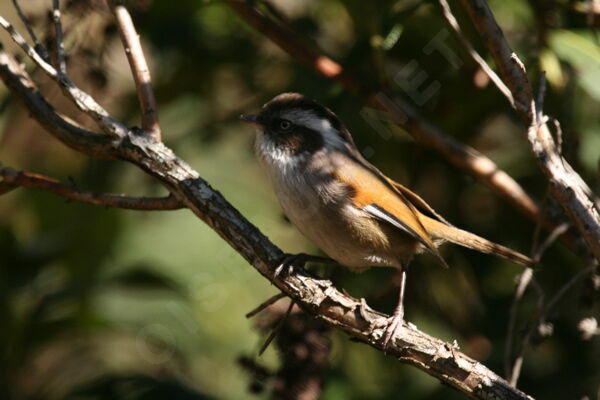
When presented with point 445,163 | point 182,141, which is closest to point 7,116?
point 182,141

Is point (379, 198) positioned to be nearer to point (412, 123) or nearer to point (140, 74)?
point (412, 123)

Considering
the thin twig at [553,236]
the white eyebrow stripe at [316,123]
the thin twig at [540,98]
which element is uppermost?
the thin twig at [540,98]

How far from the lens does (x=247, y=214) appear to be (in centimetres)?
518

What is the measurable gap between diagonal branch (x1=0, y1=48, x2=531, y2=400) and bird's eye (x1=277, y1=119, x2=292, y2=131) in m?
1.01

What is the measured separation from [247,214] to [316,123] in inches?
61.5

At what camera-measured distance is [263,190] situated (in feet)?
19.4

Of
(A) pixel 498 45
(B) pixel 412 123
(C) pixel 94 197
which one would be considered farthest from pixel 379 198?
(C) pixel 94 197

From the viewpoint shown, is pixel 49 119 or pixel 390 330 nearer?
pixel 390 330

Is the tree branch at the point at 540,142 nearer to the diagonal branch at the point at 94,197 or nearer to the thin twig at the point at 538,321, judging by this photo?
the thin twig at the point at 538,321

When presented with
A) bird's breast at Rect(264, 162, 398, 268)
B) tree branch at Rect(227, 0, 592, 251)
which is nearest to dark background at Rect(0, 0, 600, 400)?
tree branch at Rect(227, 0, 592, 251)

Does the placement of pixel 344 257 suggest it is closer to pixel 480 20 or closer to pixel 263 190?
pixel 480 20

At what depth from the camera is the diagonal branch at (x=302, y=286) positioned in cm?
268

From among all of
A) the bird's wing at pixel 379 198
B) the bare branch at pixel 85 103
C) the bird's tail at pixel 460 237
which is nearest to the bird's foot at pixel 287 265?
the bird's wing at pixel 379 198

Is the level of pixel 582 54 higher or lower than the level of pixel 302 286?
higher
